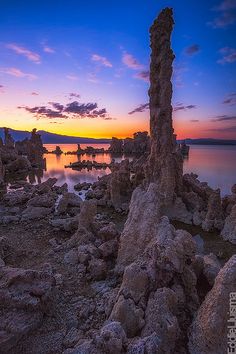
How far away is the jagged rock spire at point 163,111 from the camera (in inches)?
655

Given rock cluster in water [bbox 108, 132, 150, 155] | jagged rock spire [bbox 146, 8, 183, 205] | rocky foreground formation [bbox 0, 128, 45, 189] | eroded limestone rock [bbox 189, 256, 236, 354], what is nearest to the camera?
eroded limestone rock [bbox 189, 256, 236, 354]

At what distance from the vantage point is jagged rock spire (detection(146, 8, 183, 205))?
16.6 m

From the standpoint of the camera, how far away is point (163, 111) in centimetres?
1716

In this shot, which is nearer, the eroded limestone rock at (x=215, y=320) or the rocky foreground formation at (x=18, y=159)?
the eroded limestone rock at (x=215, y=320)

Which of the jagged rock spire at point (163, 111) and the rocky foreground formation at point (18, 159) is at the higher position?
the jagged rock spire at point (163, 111)

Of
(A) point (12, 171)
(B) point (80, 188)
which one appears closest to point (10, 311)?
(B) point (80, 188)

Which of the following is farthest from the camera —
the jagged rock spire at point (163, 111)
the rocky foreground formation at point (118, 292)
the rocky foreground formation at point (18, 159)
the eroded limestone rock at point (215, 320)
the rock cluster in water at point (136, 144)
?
the rock cluster in water at point (136, 144)

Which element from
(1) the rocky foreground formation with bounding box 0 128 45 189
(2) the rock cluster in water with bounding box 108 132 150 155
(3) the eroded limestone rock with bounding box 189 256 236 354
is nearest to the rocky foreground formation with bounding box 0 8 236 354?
(3) the eroded limestone rock with bounding box 189 256 236 354

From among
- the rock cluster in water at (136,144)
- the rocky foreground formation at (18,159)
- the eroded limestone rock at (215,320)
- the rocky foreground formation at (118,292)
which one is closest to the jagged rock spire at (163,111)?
the rocky foreground formation at (118,292)

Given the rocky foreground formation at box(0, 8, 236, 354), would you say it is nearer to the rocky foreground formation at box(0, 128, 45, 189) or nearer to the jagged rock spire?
the jagged rock spire

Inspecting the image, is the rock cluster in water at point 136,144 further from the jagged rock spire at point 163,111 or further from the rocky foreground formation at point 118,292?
the rocky foreground formation at point 118,292

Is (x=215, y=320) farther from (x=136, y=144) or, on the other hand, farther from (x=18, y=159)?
(x=136, y=144)

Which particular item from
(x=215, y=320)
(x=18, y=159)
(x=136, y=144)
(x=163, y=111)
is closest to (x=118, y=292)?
(x=215, y=320)

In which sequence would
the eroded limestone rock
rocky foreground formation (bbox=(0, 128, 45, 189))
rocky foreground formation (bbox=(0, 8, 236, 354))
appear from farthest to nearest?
rocky foreground formation (bbox=(0, 128, 45, 189)) < rocky foreground formation (bbox=(0, 8, 236, 354)) < the eroded limestone rock
